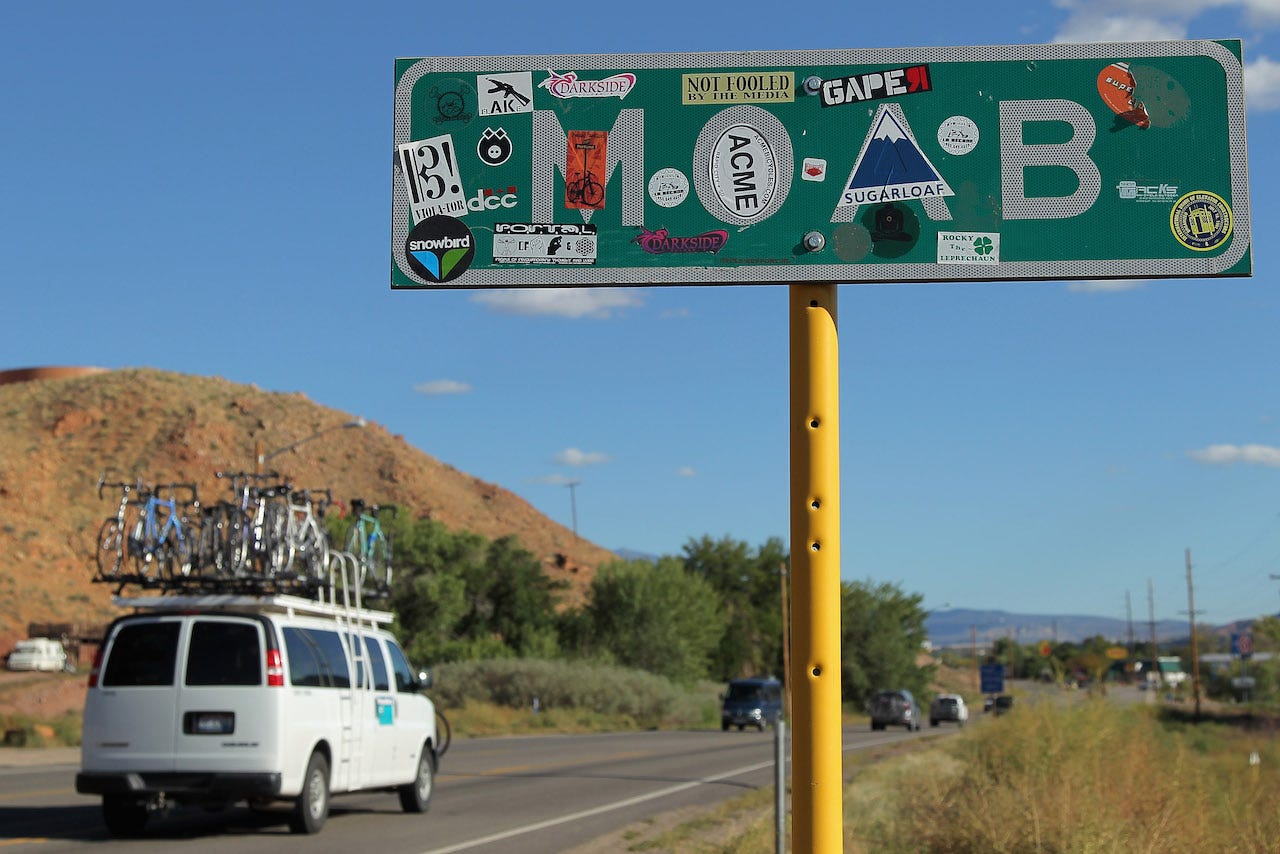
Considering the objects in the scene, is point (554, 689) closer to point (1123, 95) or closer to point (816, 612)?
point (816, 612)

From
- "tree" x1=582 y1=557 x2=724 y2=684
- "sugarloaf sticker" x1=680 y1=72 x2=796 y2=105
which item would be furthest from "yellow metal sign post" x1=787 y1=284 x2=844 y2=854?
"tree" x1=582 y1=557 x2=724 y2=684

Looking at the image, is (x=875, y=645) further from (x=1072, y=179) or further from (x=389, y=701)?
(x=1072, y=179)

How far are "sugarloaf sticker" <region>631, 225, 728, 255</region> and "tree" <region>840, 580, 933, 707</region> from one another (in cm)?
8305

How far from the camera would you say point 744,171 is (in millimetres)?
5672

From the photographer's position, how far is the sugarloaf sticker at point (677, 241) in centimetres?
564

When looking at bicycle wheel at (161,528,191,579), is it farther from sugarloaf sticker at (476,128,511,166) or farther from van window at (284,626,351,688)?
sugarloaf sticker at (476,128,511,166)

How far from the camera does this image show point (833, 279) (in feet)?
18.3

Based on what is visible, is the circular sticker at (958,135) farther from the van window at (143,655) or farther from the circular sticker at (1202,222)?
the van window at (143,655)

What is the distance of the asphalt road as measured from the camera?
13.6 metres

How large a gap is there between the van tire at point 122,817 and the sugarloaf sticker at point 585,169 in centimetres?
1042

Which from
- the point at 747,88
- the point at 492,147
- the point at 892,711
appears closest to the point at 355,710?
the point at 492,147

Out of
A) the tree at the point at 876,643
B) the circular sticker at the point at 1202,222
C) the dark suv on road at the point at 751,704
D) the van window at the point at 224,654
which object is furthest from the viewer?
the tree at the point at 876,643

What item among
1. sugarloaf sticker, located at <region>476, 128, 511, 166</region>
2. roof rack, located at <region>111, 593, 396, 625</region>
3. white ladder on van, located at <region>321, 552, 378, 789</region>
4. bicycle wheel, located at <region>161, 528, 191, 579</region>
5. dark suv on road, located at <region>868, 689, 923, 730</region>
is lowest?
dark suv on road, located at <region>868, 689, 923, 730</region>

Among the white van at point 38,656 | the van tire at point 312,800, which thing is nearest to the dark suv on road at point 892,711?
the white van at point 38,656
